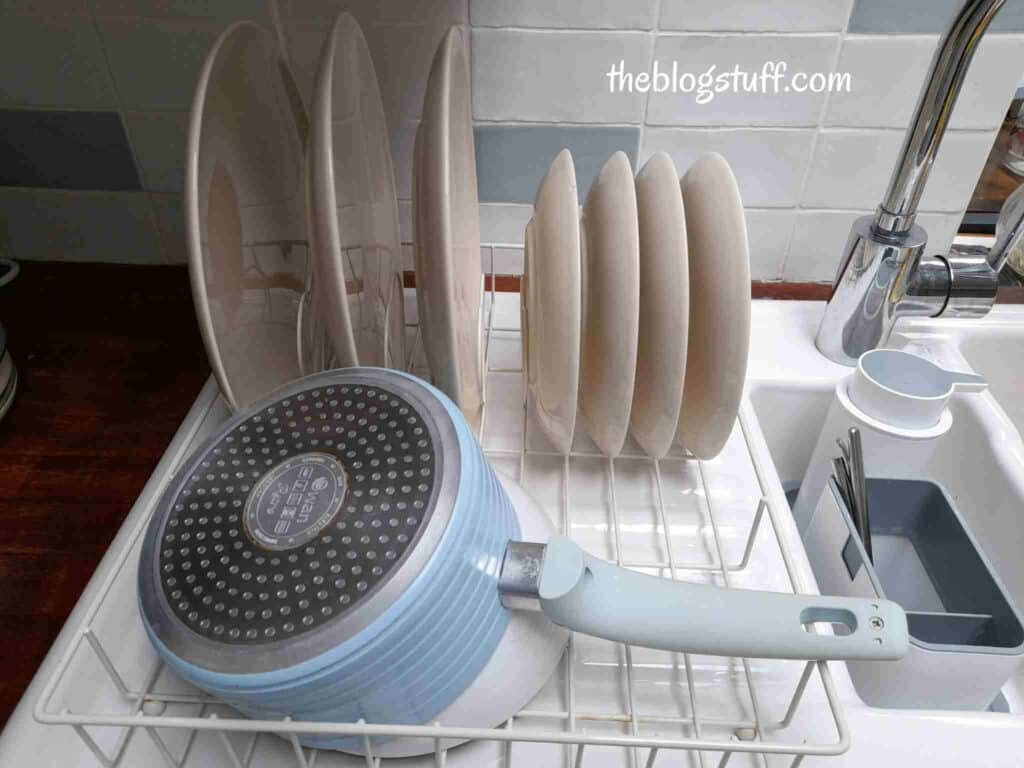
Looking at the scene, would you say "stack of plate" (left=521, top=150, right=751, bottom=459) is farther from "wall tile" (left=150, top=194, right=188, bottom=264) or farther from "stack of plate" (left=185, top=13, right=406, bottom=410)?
"wall tile" (left=150, top=194, right=188, bottom=264)

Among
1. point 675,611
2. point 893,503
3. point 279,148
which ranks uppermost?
point 279,148

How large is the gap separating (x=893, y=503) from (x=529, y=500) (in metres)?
0.33

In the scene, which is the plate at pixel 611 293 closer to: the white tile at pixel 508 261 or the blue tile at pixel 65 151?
the white tile at pixel 508 261

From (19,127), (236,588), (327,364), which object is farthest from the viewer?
(19,127)

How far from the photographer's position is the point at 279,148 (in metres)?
0.62

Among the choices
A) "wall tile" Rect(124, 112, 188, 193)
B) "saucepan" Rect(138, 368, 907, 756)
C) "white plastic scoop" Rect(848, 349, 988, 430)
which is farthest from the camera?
"wall tile" Rect(124, 112, 188, 193)

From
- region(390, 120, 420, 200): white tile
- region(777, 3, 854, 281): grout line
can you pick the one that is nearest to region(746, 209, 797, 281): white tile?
region(777, 3, 854, 281): grout line

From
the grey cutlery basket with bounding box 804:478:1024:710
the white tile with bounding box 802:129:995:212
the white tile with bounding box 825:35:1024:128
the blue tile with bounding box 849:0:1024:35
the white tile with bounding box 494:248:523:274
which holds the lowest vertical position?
the grey cutlery basket with bounding box 804:478:1024:710

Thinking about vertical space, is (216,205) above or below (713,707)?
above

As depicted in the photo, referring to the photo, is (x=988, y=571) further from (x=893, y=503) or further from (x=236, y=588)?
(x=236, y=588)

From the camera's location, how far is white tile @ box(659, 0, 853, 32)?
2.09 feet

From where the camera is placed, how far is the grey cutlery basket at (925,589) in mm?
479

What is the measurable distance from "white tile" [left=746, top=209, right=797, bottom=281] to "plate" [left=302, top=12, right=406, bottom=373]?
38 cm

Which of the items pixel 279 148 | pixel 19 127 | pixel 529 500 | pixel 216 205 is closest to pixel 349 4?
pixel 279 148
